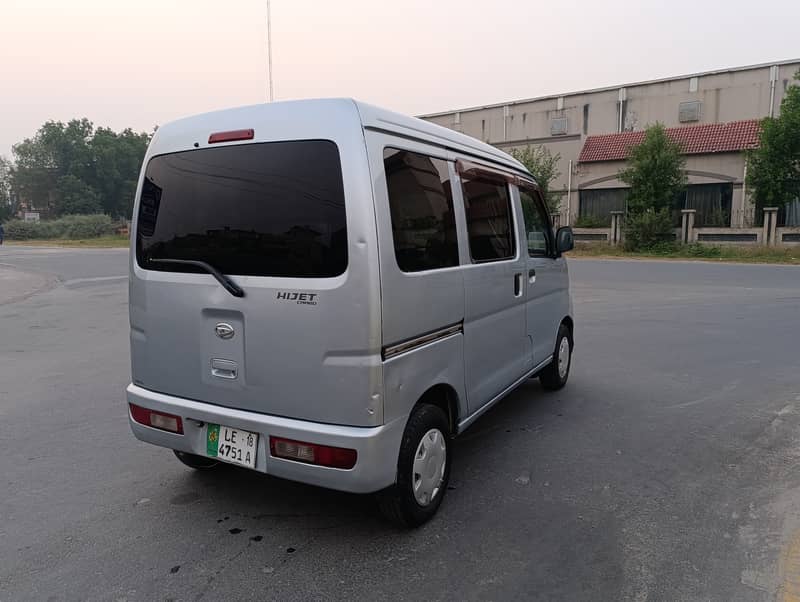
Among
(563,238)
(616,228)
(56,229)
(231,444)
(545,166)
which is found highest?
(545,166)

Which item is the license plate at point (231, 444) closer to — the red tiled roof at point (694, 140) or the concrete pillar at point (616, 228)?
the concrete pillar at point (616, 228)

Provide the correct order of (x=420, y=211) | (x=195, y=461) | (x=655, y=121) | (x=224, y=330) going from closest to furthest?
(x=224, y=330) → (x=420, y=211) → (x=195, y=461) → (x=655, y=121)

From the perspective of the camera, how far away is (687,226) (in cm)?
3102

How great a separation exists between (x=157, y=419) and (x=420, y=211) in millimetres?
1885

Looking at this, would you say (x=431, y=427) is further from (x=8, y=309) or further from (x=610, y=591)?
(x=8, y=309)

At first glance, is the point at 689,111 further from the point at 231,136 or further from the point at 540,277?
the point at 231,136

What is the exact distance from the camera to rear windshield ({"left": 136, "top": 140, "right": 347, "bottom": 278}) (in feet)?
9.19

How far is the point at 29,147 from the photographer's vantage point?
303 feet

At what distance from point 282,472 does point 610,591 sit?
1.63 meters

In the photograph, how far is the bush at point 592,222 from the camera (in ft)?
114

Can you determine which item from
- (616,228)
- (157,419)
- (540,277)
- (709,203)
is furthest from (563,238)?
(709,203)

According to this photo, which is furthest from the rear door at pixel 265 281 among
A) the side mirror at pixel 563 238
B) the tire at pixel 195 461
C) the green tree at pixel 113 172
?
the green tree at pixel 113 172

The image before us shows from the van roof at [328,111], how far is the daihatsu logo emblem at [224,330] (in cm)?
105

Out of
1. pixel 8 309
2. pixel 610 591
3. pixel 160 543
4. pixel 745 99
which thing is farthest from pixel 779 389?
pixel 745 99
